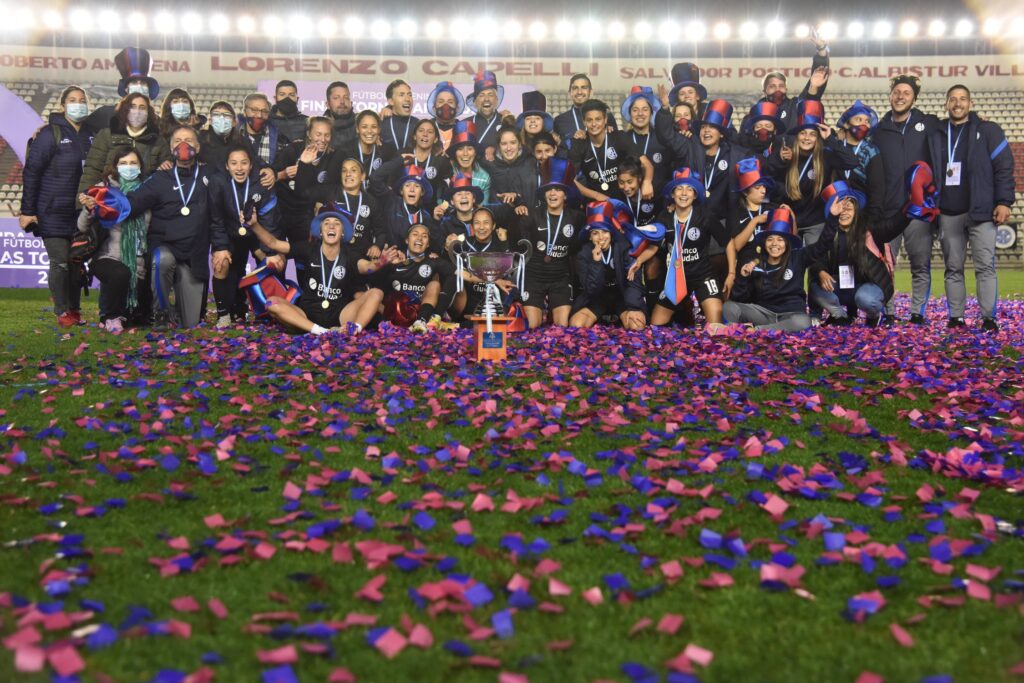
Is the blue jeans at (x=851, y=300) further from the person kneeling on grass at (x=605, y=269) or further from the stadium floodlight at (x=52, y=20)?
the stadium floodlight at (x=52, y=20)

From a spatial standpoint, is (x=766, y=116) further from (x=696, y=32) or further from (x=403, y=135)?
(x=696, y=32)

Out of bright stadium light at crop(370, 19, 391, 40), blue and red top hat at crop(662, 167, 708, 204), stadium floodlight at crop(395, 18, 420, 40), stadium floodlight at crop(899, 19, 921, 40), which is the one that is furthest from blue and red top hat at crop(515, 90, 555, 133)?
stadium floodlight at crop(899, 19, 921, 40)

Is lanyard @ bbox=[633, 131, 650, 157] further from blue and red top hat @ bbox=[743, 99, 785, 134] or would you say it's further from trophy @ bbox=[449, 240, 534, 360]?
trophy @ bbox=[449, 240, 534, 360]

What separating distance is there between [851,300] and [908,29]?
36010mm

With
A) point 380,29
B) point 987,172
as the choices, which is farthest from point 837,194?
point 380,29

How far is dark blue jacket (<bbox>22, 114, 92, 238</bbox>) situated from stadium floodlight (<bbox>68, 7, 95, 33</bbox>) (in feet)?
103

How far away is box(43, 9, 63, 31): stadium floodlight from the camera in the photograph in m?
37.8

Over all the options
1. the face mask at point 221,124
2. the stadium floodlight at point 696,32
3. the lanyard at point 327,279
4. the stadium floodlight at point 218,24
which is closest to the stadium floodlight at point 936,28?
the stadium floodlight at point 696,32

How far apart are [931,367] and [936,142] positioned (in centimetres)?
488

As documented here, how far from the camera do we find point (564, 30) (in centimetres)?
4022

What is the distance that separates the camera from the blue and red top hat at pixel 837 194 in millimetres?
11039

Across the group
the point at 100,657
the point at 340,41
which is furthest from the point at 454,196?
the point at 340,41

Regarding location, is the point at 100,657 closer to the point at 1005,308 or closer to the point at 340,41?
the point at 1005,308

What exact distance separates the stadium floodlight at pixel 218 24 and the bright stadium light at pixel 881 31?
3035 cm
